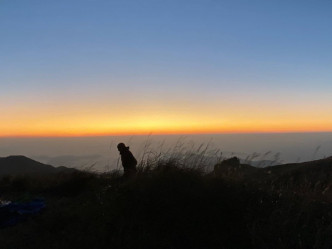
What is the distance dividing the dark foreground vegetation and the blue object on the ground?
0.53 ft

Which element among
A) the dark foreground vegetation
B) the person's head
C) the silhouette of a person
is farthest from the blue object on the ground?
the person's head

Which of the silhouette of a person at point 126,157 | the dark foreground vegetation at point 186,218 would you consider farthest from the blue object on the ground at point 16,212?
the silhouette of a person at point 126,157

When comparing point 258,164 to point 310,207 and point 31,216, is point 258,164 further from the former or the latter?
point 31,216

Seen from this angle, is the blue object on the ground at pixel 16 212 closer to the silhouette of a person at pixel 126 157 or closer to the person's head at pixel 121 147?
the silhouette of a person at pixel 126 157

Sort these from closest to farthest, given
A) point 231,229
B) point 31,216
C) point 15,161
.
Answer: point 231,229, point 31,216, point 15,161

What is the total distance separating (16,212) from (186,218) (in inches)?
121

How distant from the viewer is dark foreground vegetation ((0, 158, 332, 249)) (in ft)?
16.3

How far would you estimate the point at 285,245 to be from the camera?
15.4ft

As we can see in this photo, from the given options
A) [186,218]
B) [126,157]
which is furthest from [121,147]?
[186,218]

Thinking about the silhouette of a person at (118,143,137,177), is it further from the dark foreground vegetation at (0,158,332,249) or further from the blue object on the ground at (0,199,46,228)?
the dark foreground vegetation at (0,158,332,249)

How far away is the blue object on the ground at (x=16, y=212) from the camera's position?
6473 mm

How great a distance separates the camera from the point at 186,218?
543cm

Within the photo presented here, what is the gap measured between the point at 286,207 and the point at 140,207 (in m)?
1.99

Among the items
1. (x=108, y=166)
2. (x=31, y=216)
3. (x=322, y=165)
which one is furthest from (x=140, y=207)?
(x=322, y=165)
